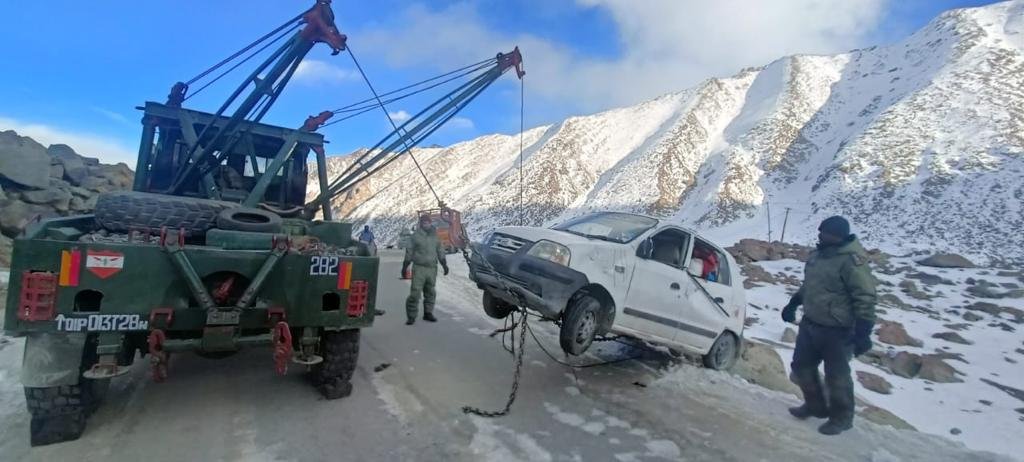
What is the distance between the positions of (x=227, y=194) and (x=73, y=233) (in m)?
2.19

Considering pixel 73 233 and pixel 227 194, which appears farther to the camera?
pixel 227 194

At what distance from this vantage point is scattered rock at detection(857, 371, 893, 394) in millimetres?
10258

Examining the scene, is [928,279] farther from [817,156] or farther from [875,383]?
[817,156]

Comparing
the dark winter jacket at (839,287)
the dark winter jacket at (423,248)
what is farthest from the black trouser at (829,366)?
the dark winter jacket at (423,248)

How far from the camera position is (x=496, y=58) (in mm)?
9305

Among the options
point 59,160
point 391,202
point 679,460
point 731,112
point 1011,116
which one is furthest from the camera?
point 391,202

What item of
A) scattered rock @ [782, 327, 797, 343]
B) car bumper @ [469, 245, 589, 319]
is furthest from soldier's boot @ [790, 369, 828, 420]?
scattered rock @ [782, 327, 797, 343]

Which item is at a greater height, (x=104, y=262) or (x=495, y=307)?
(x=104, y=262)

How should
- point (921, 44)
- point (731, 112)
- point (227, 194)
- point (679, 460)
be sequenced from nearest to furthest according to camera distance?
1. point (679, 460)
2. point (227, 194)
3. point (921, 44)
4. point (731, 112)

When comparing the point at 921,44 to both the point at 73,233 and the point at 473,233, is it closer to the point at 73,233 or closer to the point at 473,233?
the point at 473,233

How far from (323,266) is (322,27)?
3923mm

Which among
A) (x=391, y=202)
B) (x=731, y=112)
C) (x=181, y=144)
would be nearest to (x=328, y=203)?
(x=181, y=144)

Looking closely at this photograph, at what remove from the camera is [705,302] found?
6164mm

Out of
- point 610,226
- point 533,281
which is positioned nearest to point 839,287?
point 610,226
